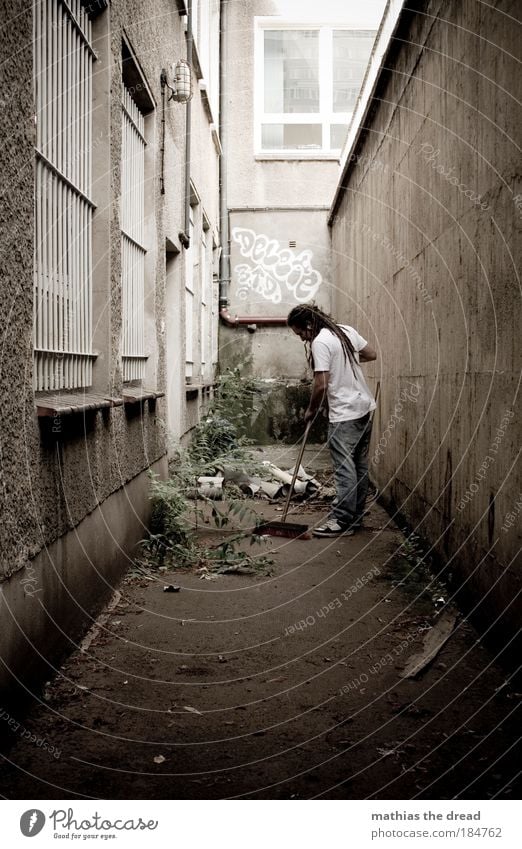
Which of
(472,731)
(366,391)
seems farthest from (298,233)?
(472,731)

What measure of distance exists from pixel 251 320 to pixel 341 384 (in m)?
7.78

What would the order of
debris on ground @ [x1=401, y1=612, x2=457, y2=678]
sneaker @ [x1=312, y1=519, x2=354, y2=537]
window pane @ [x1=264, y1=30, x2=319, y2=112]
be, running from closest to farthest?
debris on ground @ [x1=401, y1=612, x2=457, y2=678]
sneaker @ [x1=312, y1=519, x2=354, y2=537]
window pane @ [x1=264, y1=30, x2=319, y2=112]

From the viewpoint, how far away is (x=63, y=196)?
3.75 m

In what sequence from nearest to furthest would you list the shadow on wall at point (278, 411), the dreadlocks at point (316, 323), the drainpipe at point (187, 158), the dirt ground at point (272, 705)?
1. the dirt ground at point (272, 705)
2. the dreadlocks at point (316, 323)
3. the drainpipe at point (187, 158)
4. the shadow on wall at point (278, 411)

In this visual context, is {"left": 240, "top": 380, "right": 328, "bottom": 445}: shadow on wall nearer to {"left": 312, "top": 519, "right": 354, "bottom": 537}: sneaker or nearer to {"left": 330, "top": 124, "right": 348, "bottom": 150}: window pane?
{"left": 330, "top": 124, "right": 348, "bottom": 150}: window pane

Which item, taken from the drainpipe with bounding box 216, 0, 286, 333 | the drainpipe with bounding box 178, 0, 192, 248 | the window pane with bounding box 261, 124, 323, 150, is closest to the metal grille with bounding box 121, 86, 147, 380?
the drainpipe with bounding box 178, 0, 192, 248

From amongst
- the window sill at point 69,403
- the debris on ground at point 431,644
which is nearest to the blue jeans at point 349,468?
the debris on ground at point 431,644

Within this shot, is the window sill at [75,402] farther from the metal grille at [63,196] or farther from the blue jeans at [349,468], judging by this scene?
the blue jeans at [349,468]

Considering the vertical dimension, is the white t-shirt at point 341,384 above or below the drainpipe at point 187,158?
below

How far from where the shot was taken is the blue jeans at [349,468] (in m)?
6.04

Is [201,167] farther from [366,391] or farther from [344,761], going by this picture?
[344,761]

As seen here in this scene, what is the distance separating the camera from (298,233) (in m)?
14.2

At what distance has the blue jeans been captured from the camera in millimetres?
6035

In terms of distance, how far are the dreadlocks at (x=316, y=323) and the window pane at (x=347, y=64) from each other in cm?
1004
